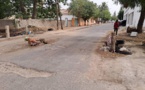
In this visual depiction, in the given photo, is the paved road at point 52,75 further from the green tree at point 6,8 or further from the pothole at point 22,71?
the green tree at point 6,8

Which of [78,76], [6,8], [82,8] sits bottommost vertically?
[78,76]

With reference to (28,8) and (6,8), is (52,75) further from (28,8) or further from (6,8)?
(28,8)

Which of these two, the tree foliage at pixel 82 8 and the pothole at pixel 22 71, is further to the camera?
the tree foliage at pixel 82 8

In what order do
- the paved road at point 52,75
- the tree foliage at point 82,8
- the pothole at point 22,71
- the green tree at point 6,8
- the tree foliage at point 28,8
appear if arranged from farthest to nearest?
the tree foliage at point 82,8, the tree foliage at point 28,8, the green tree at point 6,8, the pothole at point 22,71, the paved road at point 52,75

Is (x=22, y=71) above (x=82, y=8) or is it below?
below

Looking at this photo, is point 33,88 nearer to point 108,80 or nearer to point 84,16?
point 108,80

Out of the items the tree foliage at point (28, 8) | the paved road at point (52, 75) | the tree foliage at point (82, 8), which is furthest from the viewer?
the tree foliage at point (82, 8)

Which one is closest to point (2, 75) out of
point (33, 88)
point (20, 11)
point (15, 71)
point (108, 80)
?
point (15, 71)

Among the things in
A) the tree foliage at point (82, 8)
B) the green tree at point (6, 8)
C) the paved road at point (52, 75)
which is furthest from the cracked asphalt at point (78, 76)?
the tree foliage at point (82, 8)

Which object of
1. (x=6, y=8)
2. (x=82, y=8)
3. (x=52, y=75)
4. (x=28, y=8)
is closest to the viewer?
(x=52, y=75)

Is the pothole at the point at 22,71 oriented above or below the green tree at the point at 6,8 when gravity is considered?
below

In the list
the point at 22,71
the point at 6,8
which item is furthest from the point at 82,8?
the point at 22,71

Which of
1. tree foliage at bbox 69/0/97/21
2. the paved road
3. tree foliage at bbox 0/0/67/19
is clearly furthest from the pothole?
tree foliage at bbox 69/0/97/21

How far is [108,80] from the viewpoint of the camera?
5926 millimetres
